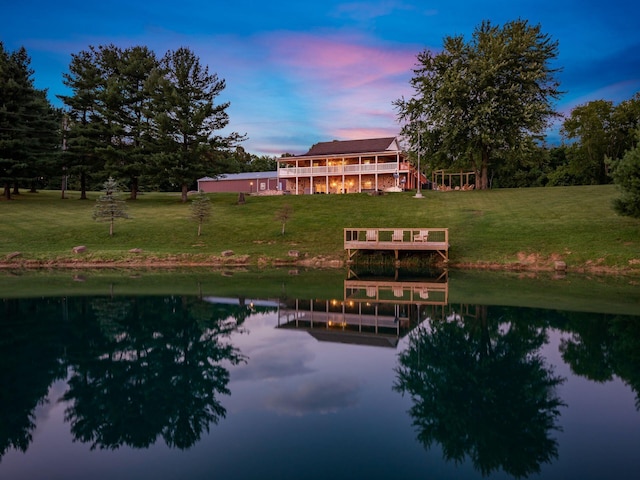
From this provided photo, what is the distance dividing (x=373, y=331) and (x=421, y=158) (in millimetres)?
40401

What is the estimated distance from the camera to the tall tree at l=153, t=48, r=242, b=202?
47.8 meters

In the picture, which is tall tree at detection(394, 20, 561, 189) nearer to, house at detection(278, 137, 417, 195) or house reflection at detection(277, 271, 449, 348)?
house at detection(278, 137, 417, 195)

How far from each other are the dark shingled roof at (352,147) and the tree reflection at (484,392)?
47070 millimetres

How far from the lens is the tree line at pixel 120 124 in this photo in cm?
4834

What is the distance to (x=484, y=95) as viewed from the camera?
47.8 metres

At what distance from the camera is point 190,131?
4869 cm

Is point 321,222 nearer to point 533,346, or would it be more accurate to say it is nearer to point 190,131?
point 190,131

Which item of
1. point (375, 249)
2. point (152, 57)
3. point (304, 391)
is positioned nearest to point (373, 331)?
point (304, 391)

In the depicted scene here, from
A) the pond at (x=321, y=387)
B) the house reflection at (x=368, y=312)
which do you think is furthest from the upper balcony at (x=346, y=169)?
the pond at (x=321, y=387)

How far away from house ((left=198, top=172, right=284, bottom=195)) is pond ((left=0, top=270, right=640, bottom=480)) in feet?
171

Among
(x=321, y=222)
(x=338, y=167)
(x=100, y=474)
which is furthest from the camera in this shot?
(x=338, y=167)

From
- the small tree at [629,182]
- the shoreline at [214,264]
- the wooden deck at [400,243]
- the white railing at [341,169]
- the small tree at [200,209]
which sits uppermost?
the white railing at [341,169]

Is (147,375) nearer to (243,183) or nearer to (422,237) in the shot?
(422,237)

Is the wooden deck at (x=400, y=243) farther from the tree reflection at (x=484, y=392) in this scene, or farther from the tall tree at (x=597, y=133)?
the tall tree at (x=597, y=133)
